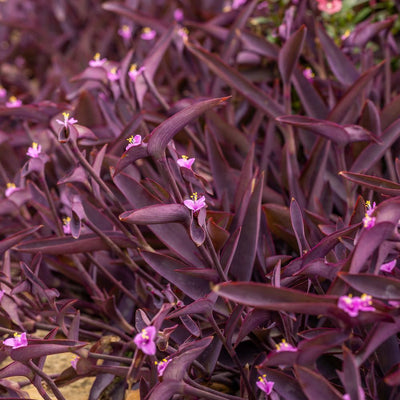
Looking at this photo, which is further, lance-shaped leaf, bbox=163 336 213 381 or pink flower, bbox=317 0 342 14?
pink flower, bbox=317 0 342 14

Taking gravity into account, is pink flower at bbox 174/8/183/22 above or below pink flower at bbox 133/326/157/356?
above

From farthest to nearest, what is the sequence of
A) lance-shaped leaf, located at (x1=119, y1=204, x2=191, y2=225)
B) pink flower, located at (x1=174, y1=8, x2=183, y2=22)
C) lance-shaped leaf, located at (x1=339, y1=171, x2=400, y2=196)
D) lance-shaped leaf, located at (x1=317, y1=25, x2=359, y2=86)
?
pink flower, located at (x1=174, y1=8, x2=183, y2=22), lance-shaped leaf, located at (x1=317, y1=25, x2=359, y2=86), lance-shaped leaf, located at (x1=339, y1=171, x2=400, y2=196), lance-shaped leaf, located at (x1=119, y1=204, x2=191, y2=225)

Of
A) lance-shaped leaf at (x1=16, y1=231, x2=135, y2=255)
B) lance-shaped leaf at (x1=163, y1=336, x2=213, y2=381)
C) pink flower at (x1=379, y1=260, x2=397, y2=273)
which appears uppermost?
pink flower at (x1=379, y1=260, x2=397, y2=273)

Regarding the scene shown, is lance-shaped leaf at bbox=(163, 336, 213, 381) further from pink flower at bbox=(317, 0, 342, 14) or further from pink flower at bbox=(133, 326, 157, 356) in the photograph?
pink flower at bbox=(317, 0, 342, 14)

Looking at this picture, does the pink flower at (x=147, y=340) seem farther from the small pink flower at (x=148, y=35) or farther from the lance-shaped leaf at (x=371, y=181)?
the small pink flower at (x=148, y=35)

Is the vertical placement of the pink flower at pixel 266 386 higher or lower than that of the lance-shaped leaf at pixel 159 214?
lower

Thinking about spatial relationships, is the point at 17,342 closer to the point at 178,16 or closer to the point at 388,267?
the point at 388,267

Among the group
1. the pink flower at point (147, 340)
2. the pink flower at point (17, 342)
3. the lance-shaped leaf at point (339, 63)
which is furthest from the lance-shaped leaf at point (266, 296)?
the lance-shaped leaf at point (339, 63)

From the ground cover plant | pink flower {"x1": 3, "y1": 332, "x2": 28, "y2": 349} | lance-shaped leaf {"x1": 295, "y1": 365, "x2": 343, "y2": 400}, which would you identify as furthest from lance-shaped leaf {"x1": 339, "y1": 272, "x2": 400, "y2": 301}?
pink flower {"x1": 3, "y1": 332, "x2": 28, "y2": 349}

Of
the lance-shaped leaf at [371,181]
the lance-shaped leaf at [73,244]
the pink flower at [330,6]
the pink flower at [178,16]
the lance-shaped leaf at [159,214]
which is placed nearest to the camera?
the lance-shaped leaf at [159,214]

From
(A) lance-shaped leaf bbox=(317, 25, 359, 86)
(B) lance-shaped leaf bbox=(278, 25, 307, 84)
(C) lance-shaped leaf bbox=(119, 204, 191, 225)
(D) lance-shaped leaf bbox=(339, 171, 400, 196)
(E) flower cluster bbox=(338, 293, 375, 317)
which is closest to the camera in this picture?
(E) flower cluster bbox=(338, 293, 375, 317)
